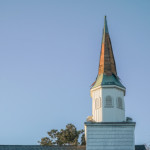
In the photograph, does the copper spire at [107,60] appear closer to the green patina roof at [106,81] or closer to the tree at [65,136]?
the green patina roof at [106,81]

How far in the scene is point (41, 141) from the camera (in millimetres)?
58375

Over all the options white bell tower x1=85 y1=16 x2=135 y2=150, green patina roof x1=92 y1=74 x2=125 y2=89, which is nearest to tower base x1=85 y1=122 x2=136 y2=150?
white bell tower x1=85 y1=16 x2=135 y2=150

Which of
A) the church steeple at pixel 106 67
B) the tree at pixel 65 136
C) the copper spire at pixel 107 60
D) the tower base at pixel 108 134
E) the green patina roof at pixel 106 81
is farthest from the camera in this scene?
the tree at pixel 65 136

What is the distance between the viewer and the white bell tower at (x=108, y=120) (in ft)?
134

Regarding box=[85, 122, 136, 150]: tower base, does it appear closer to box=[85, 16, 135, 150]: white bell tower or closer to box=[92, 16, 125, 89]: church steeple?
box=[85, 16, 135, 150]: white bell tower

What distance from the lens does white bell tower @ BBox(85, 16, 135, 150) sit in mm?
40812

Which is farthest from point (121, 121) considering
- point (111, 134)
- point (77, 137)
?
point (77, 137)

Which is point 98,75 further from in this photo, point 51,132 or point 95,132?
point 51,132

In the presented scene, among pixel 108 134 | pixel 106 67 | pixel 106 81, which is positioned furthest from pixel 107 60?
pixel 108 134

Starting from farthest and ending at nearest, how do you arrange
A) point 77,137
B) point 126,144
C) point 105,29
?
point 77,137, point 105,29, point 126,144

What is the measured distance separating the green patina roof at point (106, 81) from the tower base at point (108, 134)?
14.9ft

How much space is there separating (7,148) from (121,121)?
1270cm

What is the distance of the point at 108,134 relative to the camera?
41.2 metres

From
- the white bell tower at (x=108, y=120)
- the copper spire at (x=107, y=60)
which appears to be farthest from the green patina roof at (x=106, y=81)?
the copper spire at (x=107, y=60)
